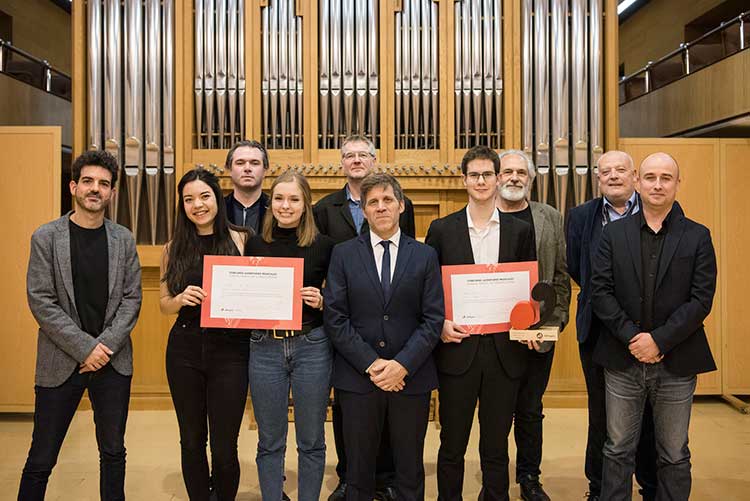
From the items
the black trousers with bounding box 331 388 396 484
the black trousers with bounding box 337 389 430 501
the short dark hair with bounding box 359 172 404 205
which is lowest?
the black trousers with bounding box 331 388 396 484

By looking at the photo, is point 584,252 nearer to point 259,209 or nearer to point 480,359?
point 480,359

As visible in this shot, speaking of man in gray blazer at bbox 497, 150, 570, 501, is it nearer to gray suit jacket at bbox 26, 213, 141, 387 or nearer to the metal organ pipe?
gray suit jacket at bbox 26, 213, 141, 387

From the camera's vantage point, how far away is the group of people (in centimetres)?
279

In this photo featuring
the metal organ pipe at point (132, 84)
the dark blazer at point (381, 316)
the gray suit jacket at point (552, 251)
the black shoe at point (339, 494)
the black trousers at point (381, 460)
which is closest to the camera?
the dark blazer at point (381, 316)

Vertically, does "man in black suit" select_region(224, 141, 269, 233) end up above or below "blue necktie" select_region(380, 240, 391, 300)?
above

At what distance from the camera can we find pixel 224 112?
18.1 ft

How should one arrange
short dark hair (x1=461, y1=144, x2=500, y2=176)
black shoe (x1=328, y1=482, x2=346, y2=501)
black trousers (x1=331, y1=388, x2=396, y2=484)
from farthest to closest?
black trousers (x1=331, y1=388, x2=396, y2=484), black shoe (x1=328, y1=482, x2=346, y2=501), short dark hair (x1=461, y1=144, x2=500, y2=176)

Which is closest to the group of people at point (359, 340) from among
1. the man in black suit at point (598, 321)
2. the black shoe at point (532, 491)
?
the man in black suit at point (598, 321)

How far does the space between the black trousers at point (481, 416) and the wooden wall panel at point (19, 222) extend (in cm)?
377

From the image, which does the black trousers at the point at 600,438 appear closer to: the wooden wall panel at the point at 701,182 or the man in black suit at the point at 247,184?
the man in black suit at the point at 247,184

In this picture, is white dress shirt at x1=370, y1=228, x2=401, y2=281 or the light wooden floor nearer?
white dress shirt at x1=370, y1=228, x2=401, y2=281

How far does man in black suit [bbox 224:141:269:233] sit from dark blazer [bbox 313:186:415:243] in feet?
1.05

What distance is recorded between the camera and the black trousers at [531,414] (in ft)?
11.6

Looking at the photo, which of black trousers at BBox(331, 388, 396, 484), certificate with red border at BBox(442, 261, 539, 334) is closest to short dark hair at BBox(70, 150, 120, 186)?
certificate with red border at BBox(442, 261, 539, 334)
